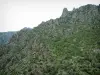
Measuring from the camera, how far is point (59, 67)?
86750 mm

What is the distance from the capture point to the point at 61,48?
384 ft

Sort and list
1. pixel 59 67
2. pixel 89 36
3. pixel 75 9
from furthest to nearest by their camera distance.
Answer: pixel 75 9
pixel 89 36
pixel 59 67

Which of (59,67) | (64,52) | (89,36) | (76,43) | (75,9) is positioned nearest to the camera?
(59,67)

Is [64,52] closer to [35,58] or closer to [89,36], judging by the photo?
[35,58]

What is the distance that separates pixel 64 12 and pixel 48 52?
84.1 meters

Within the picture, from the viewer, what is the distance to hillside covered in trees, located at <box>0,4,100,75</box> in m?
87.1

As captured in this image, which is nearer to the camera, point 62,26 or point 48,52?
point 48,52

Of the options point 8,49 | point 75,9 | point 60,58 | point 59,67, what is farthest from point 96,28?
point 8,49

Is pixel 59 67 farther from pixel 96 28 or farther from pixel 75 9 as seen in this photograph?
pixel 75 9

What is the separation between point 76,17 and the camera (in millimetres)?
165625

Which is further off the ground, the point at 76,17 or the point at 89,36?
the point at 76,17

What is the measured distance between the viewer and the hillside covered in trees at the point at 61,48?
87062mm

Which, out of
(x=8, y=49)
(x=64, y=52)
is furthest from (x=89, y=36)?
(x=8, y=49)

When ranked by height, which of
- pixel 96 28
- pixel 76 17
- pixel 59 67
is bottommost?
pixel 59 67
